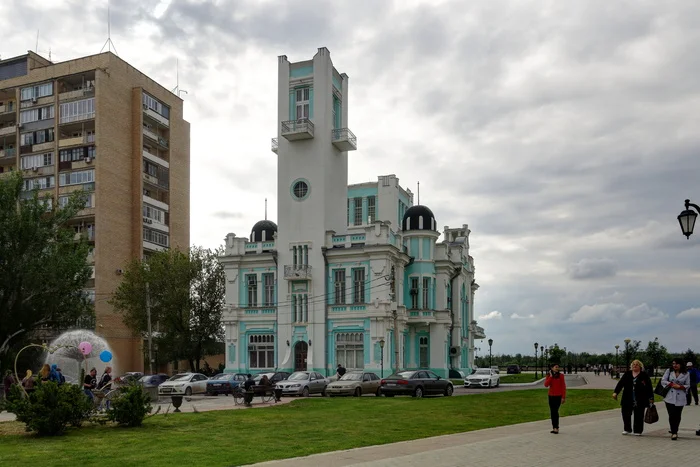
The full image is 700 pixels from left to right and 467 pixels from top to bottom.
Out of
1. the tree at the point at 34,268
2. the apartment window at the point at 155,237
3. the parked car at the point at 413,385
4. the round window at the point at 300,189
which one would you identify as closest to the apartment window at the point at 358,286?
the round window at the point at 300,189

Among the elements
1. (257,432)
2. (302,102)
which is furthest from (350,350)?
(257,432)

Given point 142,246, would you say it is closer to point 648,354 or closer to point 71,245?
point 71,245

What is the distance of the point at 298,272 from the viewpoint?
56.6 metres

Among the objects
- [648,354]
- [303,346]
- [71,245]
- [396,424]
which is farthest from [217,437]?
[648,354]

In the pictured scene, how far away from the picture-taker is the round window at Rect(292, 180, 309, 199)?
58.5 m

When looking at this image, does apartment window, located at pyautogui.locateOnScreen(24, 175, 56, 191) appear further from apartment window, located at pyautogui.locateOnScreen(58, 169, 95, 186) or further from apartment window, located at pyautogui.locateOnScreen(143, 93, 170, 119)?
apartment window, located at pyautogui.locateOnScreen(143, 93, 170, 119)

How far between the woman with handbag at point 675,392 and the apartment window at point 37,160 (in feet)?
211

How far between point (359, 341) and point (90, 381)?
30.7m

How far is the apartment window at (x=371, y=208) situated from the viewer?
70.0 meters

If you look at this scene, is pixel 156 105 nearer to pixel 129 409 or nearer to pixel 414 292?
pixel 414 292

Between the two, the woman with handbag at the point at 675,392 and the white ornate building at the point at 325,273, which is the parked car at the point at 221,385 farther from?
the woman with handbag at the point at 675,392

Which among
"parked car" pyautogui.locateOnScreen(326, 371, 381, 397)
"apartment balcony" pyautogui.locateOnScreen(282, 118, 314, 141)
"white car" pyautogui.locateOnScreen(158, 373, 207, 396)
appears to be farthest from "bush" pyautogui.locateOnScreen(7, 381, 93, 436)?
"apartment balcony" pyautogui.locateOnScreen(282, 118, 314, 141)

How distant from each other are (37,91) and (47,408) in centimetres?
6101

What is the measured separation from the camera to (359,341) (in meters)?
55.0
